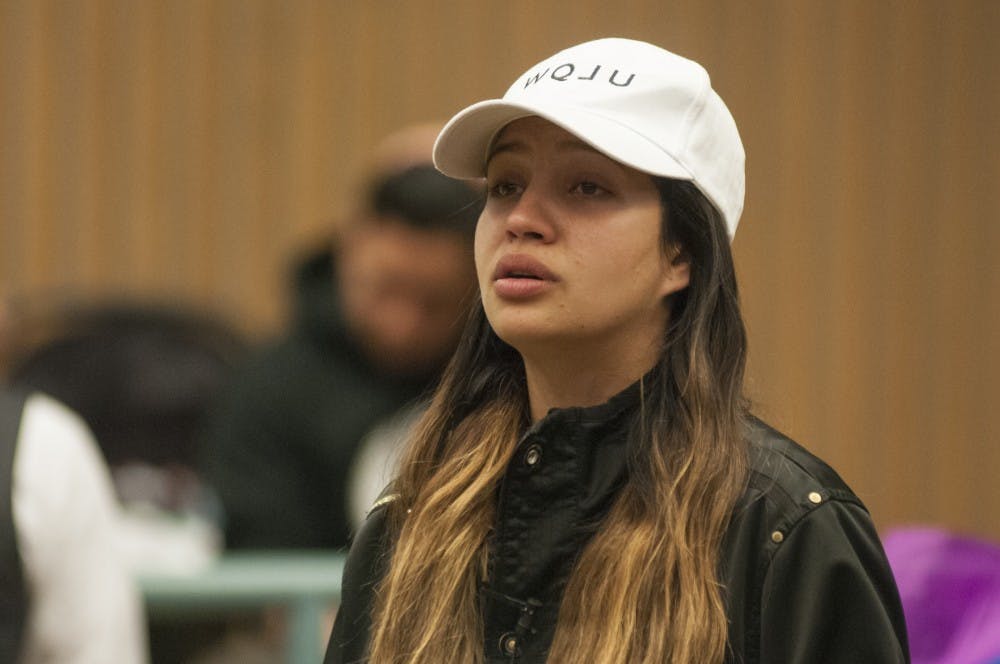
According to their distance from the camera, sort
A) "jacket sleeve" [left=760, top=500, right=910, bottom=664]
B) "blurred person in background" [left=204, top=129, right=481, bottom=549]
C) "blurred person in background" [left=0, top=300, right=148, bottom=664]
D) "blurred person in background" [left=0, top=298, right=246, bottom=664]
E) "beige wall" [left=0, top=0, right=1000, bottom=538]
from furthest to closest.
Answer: "beige wall" [left=0, top=0, right=1000, bottom=538] → "blurred person in background" [left=0, top=298, right=246, bottom=664] → "blurred person in background" [left=204, top=129, right=481, bottom=549] → "blurred person in background" [left=0, top=300, right=148, bottom=664] → "jacket sleeve" [left=760, top=500, right=910, bottom=664]

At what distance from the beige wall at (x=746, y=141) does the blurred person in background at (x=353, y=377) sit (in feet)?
5.97

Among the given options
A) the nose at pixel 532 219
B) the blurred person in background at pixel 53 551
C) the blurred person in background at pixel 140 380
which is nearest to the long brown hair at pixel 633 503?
the nose at pixel 532 219

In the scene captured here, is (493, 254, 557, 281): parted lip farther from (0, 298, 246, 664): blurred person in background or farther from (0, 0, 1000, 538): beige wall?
(0, 0, 1000, 538): beige wall

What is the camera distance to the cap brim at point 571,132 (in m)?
1.65

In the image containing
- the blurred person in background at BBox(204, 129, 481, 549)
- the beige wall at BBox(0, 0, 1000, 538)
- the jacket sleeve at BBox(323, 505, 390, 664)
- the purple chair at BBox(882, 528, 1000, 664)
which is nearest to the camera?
the jacket sleeve at BBox(323, 505, 390, 664)

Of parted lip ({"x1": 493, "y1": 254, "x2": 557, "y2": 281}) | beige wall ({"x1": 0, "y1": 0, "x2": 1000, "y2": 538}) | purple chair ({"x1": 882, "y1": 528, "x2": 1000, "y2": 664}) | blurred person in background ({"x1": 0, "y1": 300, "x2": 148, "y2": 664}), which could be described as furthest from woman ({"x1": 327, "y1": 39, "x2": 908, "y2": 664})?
beige wall ({"x1": 0, "y1": 0, "x2": 1000, "y2": 538})

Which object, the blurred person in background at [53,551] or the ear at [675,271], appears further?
the blurred person in background at [53,551]

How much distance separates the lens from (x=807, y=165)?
244 inches

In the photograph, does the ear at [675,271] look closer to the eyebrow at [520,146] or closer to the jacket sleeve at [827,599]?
the eyebrow at [520,146]

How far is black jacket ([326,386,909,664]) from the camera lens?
1.61m

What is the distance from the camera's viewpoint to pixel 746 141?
20.1 feet

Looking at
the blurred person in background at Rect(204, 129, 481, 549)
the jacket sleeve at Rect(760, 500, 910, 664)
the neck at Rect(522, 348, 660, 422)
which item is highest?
the neck at Rect(522, 348, 660, 422)

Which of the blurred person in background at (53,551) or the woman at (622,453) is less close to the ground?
the woman at (622,453)

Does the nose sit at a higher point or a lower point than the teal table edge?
higher
